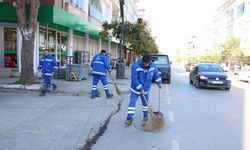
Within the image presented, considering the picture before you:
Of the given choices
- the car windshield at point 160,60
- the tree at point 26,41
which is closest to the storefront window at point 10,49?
the tree at point 26,41

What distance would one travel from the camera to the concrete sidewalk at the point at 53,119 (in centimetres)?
598

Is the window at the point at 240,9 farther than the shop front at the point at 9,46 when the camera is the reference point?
→ Yes

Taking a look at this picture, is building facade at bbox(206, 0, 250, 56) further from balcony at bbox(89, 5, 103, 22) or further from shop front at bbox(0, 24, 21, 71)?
shop front at bbox(0, 24, 21, 71)

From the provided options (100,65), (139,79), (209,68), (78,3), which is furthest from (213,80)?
(78,3)

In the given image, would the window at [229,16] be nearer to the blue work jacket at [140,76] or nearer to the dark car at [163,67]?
the dark car at [163,67]

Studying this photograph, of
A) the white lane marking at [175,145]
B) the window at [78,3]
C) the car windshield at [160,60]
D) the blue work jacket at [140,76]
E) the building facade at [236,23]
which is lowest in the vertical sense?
the white lane marking at [175,145]

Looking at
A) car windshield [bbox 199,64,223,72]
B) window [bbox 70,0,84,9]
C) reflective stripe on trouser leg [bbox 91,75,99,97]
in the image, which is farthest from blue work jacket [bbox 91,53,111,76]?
window [bbox 70,0,84,9]

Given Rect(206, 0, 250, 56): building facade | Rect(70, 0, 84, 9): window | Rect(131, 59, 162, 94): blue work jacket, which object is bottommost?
Rect(131, 59, 162, 94): blue work jacket

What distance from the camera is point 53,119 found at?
7969mm

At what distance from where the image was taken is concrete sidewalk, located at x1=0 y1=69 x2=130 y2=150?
19.6ft

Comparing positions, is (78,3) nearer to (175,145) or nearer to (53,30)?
(53,30)

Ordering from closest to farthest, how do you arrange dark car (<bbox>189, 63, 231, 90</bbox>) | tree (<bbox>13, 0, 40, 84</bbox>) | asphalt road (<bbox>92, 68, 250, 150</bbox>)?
asphalt road (<bbox>92, 68, 250, 150</bbox>), tree (<bbox>13, 0, 40, 84</bbox>), dark car (<bbox>189, 63, 231, 90</bbox>)

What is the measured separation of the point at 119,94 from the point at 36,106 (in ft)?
14.1

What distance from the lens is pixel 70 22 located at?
1819 centimetres
